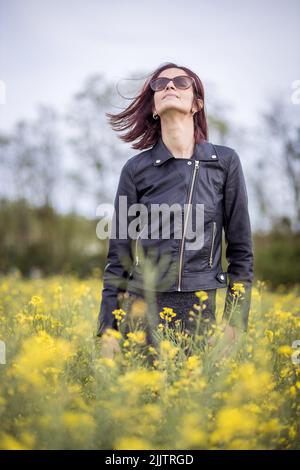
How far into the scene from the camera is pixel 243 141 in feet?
56.0

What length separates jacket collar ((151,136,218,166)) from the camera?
2879 millimetres

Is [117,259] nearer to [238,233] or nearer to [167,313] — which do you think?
[167,313]

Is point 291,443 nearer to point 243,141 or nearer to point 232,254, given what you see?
point 232,254

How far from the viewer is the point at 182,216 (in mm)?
2781

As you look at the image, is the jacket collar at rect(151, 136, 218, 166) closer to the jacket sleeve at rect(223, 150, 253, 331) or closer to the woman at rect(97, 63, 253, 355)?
the woman at rect(97, 63, 253, 355)

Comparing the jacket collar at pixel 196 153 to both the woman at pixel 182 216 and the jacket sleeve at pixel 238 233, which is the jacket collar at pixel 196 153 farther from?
the jacket sleeve at pixel 238 233

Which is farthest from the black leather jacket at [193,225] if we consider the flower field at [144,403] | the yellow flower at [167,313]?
the flower field at [144,403]

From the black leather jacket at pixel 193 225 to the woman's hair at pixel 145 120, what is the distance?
0.24 meters

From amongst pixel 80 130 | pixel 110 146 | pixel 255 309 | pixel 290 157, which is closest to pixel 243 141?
pixel 290 157

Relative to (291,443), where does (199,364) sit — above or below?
above

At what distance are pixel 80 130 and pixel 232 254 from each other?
1624 cm

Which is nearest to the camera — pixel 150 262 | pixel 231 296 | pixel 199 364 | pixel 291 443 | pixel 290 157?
pixel 291 443

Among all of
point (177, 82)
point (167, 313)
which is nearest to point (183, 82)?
point (177, 82)

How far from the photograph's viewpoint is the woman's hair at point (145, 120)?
3153 mm
